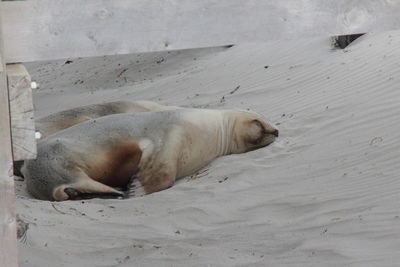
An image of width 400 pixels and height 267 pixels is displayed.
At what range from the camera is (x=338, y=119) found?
8.23m

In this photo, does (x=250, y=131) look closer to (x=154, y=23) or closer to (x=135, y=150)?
(x=135, y=150)

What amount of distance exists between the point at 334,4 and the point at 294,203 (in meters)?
3.06

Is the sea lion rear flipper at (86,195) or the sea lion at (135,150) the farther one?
the sea lion at (135,150)

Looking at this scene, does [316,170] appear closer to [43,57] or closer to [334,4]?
[334,4]

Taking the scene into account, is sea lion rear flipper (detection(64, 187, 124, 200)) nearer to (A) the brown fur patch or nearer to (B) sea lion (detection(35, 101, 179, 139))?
(A) the brown fur patch

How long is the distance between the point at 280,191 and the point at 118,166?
162 cm

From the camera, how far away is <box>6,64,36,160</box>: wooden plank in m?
3.28

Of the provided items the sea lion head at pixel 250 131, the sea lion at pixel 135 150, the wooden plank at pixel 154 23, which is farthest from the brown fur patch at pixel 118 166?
the wooden plank at pixel 154 23

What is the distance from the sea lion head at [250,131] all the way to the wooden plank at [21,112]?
5.04 metres

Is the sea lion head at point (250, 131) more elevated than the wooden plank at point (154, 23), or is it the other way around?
the wooden plank at point (154, 23)

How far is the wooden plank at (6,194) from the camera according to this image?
324 centimetres

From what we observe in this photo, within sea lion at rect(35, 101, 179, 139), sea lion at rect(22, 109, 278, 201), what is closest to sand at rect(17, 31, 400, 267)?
sea lion at rect(22, 109, 278, 201)

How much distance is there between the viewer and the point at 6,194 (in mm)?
3266

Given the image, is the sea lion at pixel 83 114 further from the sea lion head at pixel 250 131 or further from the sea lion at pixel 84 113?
the sea lion head at pixel 250 131
